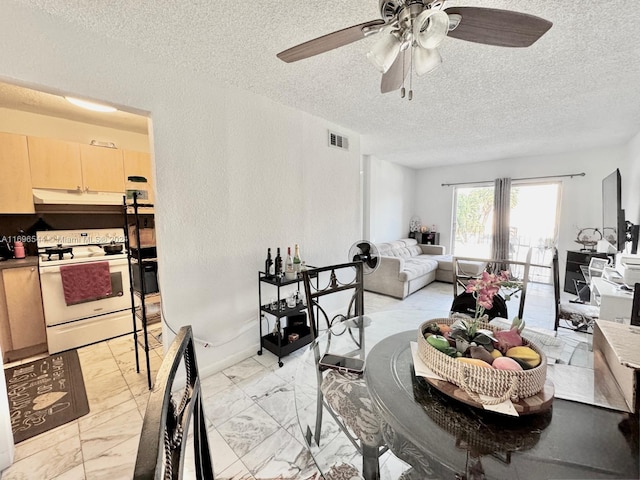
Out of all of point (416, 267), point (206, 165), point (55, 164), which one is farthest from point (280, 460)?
point (416, 267)

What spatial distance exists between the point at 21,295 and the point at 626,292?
5.35 metres

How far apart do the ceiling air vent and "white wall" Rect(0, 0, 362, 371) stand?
6.0 inches

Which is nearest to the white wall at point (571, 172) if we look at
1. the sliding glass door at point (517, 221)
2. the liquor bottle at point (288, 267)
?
the sliding glass door at point (517, 221)

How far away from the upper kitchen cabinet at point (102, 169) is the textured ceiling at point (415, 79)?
1696mm

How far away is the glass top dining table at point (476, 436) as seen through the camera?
692 millimetres

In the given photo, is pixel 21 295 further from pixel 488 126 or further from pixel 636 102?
pixel 636 102

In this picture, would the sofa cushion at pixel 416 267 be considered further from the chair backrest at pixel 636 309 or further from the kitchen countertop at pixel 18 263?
the kitchen countertop at pixel 18 263

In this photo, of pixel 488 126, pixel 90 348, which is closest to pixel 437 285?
pixel 488 126

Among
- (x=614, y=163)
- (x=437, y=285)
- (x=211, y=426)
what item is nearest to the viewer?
(x=211, y=426)

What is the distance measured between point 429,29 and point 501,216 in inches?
206

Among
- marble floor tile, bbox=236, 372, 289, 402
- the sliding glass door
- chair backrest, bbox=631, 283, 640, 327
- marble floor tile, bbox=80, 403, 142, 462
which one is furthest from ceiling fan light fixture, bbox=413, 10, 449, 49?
the sliding glass door

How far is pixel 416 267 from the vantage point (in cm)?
456

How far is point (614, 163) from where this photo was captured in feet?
13.8

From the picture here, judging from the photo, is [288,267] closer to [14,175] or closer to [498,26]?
[498,26]
